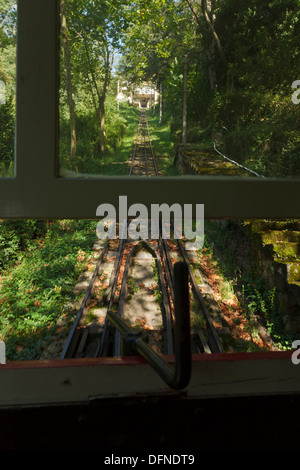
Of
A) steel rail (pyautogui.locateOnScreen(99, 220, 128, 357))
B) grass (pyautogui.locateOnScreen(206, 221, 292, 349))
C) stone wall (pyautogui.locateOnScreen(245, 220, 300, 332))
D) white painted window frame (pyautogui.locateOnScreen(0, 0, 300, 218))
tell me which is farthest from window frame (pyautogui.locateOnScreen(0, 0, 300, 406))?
stone wall (pyautogui.locateOnScreen(245, 220, 300, 332))

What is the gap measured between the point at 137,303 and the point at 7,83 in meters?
4.46

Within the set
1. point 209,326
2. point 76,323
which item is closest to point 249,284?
point 209,326

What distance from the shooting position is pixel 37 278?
20.2 ft

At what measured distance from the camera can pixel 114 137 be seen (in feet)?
6.40

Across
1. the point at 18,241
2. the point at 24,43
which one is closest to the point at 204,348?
the point at 24,43

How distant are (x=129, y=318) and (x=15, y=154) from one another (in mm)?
4052

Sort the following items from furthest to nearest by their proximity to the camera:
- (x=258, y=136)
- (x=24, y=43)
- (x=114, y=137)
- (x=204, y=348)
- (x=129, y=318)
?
(x=129, y=318)
(x=204, y=348)
(x=114, y=137)
(x=258, y=136)
(x=24, y=43)

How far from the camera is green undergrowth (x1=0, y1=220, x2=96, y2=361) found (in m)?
4.51

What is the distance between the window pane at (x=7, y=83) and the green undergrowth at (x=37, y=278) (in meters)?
3.80

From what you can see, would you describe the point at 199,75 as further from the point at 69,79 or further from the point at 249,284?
the point at 249,284

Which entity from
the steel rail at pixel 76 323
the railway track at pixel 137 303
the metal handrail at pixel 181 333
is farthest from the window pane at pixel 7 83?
the steel rail at pixel 76 323

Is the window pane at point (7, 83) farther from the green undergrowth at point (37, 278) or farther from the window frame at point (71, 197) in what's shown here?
the green undergrowth at point (37, 278)

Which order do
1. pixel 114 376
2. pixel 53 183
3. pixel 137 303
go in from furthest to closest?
pixel 137 303 < pixel 114 376 < pixel 53 183
